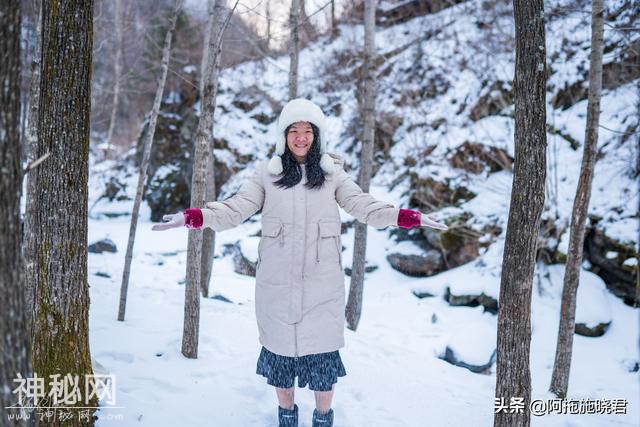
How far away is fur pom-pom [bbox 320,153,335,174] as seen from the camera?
2797 mm

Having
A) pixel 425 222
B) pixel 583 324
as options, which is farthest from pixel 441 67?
pixel 425 222

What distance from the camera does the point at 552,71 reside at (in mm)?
9375

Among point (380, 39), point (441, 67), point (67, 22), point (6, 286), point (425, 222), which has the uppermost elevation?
point (380, 39)

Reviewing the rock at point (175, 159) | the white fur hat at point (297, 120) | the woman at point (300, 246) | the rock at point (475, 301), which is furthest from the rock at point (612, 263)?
the rock at point (175, 159)

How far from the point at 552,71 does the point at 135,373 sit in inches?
382

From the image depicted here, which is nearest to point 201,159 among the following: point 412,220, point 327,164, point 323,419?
point 327,164

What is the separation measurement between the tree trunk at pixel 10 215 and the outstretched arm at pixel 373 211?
1.76 metres

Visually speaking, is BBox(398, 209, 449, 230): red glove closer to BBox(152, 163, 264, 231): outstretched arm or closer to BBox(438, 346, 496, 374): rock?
BBox(152, 163, 264, 231): outstretched arm

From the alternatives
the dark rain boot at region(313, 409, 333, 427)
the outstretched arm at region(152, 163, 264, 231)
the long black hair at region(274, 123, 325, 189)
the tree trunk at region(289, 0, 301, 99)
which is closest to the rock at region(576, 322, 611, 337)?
the dark rain boot at region(313, 409, 333, 427)

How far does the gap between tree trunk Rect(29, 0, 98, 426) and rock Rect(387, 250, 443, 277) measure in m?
6.58

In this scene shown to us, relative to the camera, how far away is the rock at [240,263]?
9352 millimetres

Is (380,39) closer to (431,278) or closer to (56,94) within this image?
(431,278)

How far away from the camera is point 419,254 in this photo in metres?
8.38

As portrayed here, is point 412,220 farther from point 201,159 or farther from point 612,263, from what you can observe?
point 612,263
